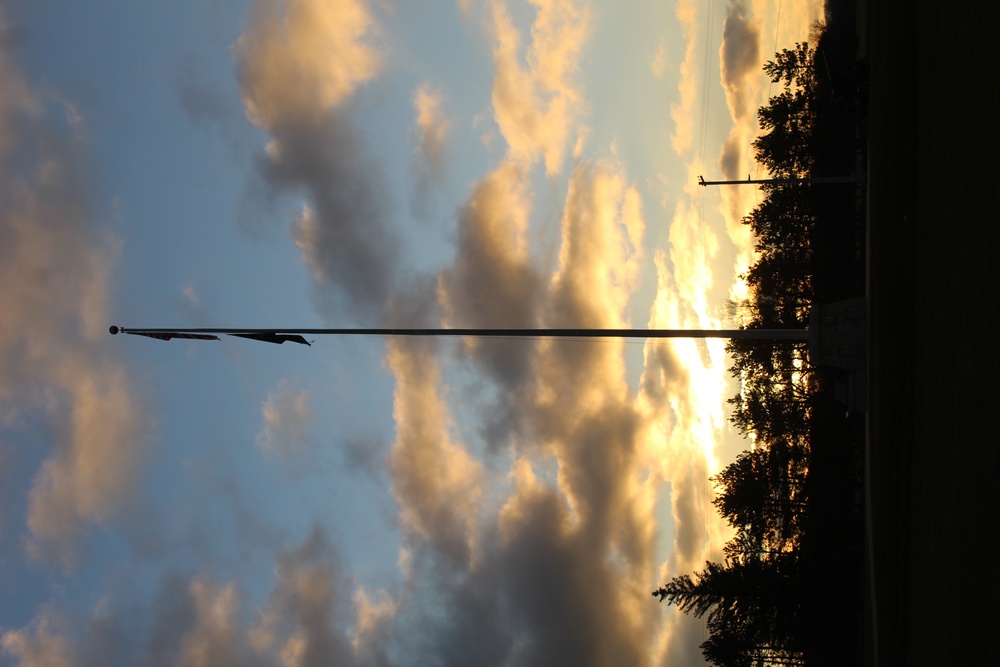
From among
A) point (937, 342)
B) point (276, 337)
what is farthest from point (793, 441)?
point (276, 337)

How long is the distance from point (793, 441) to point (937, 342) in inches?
1884

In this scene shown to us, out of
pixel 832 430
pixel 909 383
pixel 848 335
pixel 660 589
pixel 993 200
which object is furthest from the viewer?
pixel 832 430

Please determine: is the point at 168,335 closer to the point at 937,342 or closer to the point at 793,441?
the point at 937,342

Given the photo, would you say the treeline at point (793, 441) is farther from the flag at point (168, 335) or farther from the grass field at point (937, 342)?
the flag at point (168, 335)

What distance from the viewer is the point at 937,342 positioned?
580 inches

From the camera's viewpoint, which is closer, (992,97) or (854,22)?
(992,97)

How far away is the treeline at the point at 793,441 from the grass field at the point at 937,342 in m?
25.5

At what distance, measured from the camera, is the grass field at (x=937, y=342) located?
12445 millimetres

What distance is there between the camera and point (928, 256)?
52.5 feet

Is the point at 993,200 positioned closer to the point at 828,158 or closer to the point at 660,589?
the point at 660,589

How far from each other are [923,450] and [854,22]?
46080 millimetres

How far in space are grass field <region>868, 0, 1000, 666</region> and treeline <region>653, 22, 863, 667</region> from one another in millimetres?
25494

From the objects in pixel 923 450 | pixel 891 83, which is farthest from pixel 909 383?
pixel 891 83

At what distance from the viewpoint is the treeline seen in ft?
142
